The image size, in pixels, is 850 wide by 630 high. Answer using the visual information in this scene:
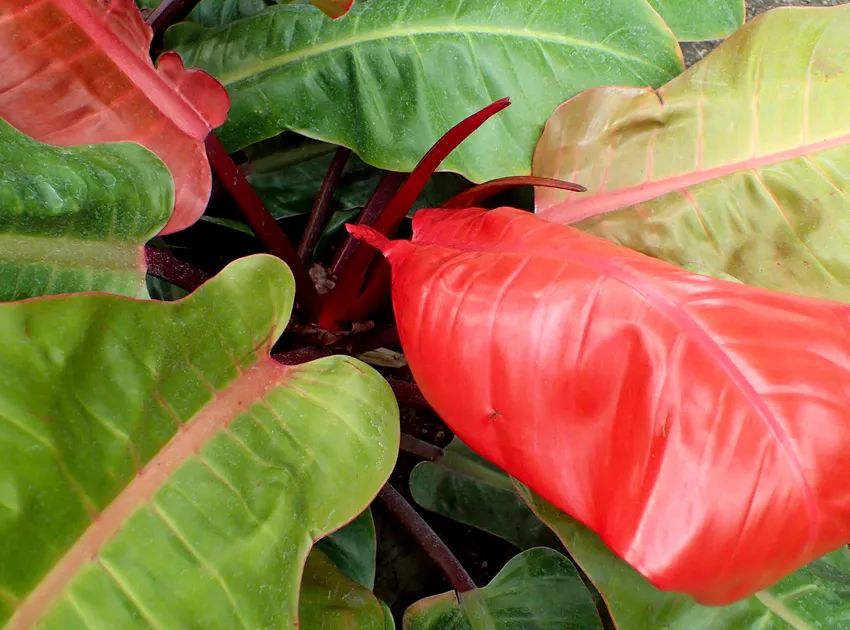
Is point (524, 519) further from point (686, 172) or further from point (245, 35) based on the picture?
point (245, 35)

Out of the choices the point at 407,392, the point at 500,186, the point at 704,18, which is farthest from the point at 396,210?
the point at 704,18

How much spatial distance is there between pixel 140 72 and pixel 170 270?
0.70 ft

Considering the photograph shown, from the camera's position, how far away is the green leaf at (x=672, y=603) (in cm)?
55

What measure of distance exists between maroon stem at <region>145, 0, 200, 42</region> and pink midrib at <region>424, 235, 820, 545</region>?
647 millimetres

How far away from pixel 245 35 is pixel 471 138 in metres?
0.32

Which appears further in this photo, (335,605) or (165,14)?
(165,14)

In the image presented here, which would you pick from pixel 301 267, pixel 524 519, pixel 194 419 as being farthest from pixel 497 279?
pixel 524 519

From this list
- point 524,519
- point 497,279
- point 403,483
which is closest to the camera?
point 497,279

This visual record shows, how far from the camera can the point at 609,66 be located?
0.74 m

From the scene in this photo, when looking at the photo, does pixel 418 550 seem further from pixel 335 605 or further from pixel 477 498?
pixel 335 605

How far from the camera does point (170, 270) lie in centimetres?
71

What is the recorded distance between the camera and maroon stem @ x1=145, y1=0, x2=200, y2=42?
83 cm

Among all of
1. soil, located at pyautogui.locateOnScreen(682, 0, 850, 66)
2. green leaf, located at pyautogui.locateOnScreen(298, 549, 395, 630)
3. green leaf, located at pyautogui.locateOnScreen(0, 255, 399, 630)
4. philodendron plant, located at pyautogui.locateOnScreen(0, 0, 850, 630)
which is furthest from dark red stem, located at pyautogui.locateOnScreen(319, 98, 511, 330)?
soil, located at pyautogui.locateOnScreen(682, 0, 850, 66)

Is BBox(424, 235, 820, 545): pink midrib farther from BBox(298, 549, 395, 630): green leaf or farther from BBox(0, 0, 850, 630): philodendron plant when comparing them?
BBox(298, 549, 395, 630): green leaf
